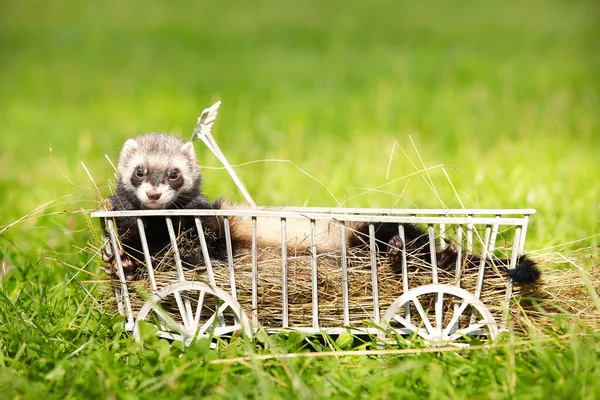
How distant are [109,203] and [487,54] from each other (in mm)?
10418

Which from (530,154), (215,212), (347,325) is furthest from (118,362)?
(530,154)

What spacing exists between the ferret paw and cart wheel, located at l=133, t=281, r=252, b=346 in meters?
0.80

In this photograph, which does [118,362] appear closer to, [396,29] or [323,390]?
[323,390]

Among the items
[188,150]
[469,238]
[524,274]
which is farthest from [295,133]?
[524,274]

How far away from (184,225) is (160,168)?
1.24ft

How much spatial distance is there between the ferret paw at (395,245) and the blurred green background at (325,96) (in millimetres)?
193

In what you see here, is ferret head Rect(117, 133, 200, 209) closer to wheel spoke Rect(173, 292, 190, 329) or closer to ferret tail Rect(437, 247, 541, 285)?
wheel spoke Rect(173, 292, 190, 329)

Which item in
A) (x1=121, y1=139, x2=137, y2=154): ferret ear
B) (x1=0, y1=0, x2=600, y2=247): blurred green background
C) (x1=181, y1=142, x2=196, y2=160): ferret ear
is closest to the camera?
(x1=121, y1=139, x2=137, y2=154): ferret ear

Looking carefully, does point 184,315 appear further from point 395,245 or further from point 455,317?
point 455,317

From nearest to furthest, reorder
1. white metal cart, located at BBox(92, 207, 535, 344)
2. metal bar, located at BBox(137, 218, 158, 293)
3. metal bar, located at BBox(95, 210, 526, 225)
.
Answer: metal bar, located at BBox(95, 210, 526, 225)
white metal cart, located at BBox(92, 207, 535, 344)
metal bar, located at BBox(137, 218, 158, 293)

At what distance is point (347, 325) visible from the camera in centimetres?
351

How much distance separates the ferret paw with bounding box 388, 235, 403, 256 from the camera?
3479mm

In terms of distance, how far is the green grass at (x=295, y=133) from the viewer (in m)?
3.06

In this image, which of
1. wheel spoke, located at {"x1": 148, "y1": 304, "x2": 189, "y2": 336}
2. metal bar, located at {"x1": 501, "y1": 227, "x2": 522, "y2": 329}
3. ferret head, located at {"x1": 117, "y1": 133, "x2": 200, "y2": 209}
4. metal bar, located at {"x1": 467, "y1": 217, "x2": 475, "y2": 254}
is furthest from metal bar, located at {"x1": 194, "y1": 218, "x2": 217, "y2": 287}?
metal bar, located at {"x1": 501, "y1": 227, "x2": 522, "y2": 329}
